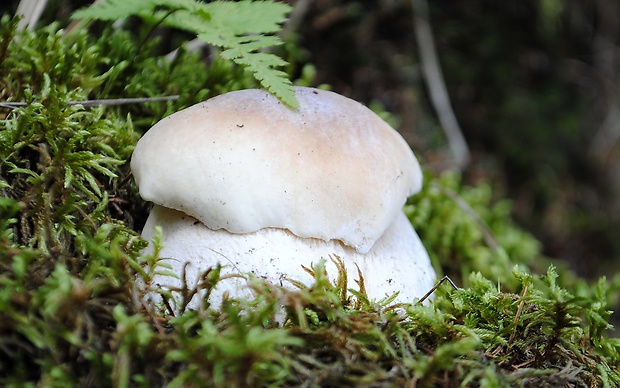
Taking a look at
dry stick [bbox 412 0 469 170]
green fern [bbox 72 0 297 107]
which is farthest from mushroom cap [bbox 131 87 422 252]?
dry stick [bbox 412 0 469 170]

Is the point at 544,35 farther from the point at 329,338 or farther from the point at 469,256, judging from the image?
the point at 329,338

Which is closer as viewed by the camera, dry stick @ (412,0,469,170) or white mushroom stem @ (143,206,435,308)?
white mushroom stem @ (143,206,435,308)

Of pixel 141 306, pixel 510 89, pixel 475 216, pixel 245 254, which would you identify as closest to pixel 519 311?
pixel 245 254

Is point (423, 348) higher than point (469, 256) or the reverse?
higher

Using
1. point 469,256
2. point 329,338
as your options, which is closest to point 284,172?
point 329,338

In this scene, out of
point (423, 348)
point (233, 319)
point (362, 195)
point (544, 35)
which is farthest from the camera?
point (544, 35)

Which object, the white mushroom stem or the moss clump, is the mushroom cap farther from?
the moss clump

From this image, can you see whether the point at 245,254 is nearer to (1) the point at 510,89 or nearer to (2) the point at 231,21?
(2) the point at 231,21

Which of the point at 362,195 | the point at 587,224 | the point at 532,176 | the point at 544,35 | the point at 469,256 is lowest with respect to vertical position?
the point at 587,224
